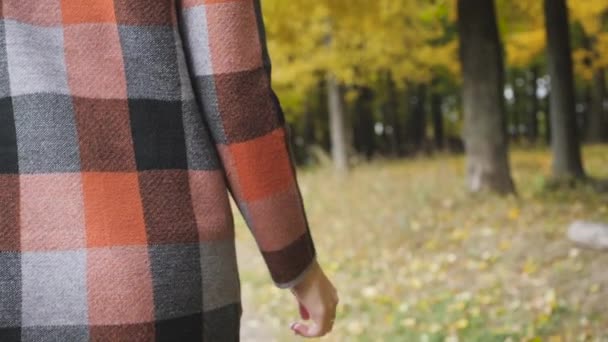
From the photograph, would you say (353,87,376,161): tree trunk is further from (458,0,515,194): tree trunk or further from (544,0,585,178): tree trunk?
(458,0,515,194): tree trunk

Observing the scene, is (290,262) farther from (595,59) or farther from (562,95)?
(595,59)

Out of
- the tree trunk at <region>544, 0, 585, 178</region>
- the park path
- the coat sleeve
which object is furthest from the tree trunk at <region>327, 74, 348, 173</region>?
the coat sleeve

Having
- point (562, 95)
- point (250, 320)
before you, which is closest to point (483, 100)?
point (562, 95)

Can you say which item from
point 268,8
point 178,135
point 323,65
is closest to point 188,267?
point 178,135

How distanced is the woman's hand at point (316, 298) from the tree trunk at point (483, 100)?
8.35 meters

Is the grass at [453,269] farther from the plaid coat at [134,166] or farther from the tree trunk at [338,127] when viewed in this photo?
the tree trunk at [338,127]

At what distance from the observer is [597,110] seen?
76.0ft

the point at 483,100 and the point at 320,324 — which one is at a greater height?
the point at 320,324

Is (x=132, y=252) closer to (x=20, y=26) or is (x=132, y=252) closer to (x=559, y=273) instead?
(x=20, y=26)

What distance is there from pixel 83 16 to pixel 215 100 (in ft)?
0.70

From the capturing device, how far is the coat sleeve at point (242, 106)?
1.09 metres

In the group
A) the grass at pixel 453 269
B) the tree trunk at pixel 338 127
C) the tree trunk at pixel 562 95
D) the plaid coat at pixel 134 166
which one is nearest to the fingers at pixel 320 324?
the plaid coat at pixel 134 166

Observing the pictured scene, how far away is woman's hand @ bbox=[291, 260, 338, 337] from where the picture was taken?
120 centimetres

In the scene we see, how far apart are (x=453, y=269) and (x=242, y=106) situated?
5.63 m
